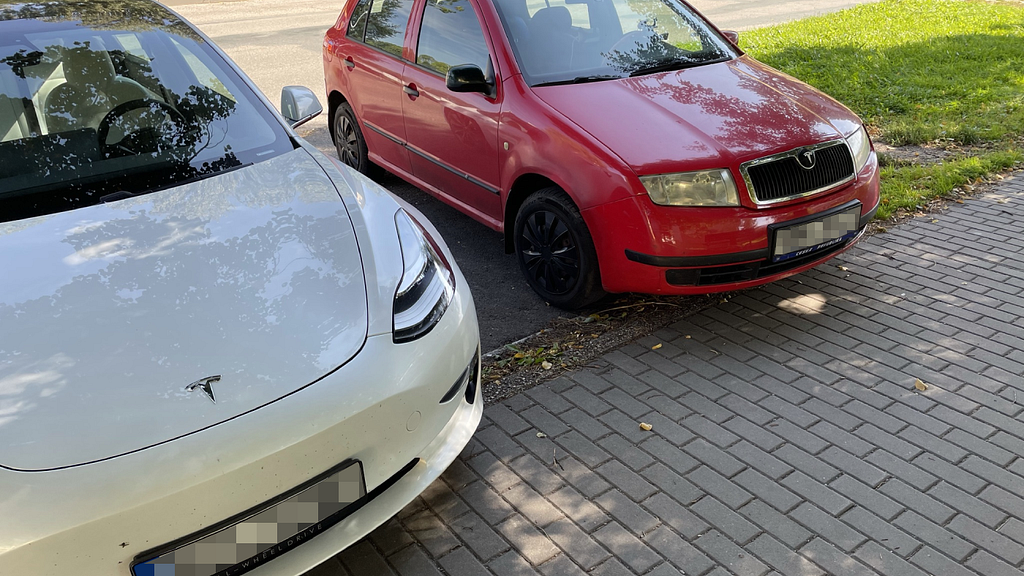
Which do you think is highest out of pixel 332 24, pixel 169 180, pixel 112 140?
pixel 112 140

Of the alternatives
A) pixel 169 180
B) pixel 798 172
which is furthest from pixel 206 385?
pixel 798 172

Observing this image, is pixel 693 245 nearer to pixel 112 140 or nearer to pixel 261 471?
pixel 261 471

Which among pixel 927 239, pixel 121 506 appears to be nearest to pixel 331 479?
pixel 121 506

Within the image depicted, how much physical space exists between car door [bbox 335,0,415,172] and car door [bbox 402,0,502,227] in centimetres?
18

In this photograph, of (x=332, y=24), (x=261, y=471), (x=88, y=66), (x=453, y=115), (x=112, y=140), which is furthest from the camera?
(x=332, y=24)

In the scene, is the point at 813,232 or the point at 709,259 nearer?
the point at 709,259

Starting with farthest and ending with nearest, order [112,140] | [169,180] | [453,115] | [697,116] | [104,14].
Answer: [453,115] → [697,116] → [104,14] → [112,140] → [169,180]

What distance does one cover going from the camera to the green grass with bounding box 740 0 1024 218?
20.6ft

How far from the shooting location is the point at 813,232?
3912mm

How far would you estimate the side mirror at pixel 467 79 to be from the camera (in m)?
4.39

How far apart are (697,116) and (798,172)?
58 centimetres

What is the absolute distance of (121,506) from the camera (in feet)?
6.33

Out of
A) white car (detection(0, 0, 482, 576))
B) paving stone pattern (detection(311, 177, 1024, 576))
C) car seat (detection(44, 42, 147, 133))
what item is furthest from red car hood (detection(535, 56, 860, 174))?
car seat (detection(44, 42, 147, 133))

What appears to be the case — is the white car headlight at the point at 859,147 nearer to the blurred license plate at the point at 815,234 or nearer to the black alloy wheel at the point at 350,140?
the blurred license plate at the point at 815,234
